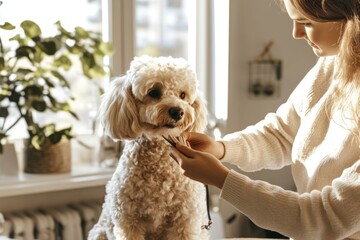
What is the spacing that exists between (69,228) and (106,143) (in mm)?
391

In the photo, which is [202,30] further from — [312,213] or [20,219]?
[312,213]

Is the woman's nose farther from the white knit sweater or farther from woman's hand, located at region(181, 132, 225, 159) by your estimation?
woman's hand, located at region(181, 132, 225, 159)

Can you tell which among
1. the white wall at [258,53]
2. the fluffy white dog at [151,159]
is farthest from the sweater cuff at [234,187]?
the white wall at [258,53]

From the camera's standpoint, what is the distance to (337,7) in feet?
3.71

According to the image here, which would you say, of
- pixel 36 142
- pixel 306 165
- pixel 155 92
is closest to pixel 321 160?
pixel 306 165

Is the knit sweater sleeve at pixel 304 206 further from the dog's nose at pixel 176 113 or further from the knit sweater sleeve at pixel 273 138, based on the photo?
the knit sweater sleeve at pixel 273 138

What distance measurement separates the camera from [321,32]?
1.19m

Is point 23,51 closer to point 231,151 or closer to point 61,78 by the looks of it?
point 61,78

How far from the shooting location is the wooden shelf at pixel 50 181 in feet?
7.10

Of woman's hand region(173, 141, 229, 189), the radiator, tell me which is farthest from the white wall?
woman's hand region(173, 141, 229, 189)

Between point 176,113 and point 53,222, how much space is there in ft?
3.73

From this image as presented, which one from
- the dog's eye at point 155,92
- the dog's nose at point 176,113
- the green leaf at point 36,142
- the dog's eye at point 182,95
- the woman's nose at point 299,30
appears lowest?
the green leaf at point 36,142

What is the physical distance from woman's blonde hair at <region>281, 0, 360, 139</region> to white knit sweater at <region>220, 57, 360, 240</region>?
7cm

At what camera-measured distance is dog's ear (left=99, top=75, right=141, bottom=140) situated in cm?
132
